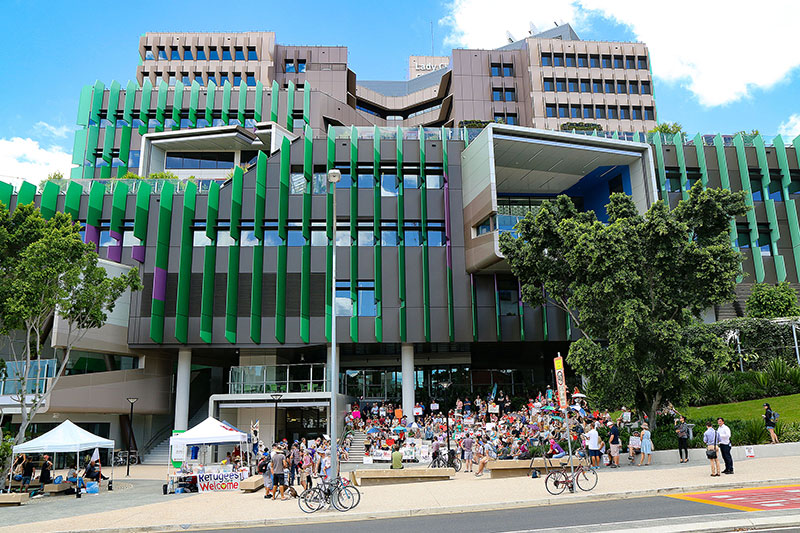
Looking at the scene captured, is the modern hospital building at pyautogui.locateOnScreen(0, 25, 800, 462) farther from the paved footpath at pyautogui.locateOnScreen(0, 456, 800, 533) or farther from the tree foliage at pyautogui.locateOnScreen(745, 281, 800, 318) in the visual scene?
the paved footpath at pyautogui.locateOnScreen(0, 456, 800, 533)

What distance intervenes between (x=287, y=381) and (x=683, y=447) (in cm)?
2161

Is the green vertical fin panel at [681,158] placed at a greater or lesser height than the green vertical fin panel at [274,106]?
lesser

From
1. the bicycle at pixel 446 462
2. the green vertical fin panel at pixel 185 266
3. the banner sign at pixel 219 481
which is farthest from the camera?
the green vertical fin panel at pixel 185 266

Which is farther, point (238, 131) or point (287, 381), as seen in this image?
point (238, 131)

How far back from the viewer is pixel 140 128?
184 ft

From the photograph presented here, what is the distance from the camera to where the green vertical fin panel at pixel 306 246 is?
36.3 meters

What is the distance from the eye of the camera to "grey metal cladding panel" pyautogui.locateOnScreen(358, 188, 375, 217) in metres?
38.6

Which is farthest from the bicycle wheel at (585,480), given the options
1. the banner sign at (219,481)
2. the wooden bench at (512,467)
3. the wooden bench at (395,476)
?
the banner sign at (219,481)

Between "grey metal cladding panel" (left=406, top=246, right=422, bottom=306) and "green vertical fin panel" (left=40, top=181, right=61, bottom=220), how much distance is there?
22616mm

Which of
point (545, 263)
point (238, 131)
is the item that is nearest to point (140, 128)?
point (238, 131)

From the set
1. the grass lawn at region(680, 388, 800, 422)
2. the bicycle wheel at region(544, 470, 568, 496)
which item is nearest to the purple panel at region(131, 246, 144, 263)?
the bicycle wheel at region(544, 470, 568, 496)

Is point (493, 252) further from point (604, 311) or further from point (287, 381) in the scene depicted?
point (287, 381)

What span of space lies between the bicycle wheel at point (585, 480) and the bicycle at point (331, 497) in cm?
580

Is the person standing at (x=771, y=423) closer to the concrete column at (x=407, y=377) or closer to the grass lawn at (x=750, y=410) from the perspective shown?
the grass lawn at (x=750, y=410)
